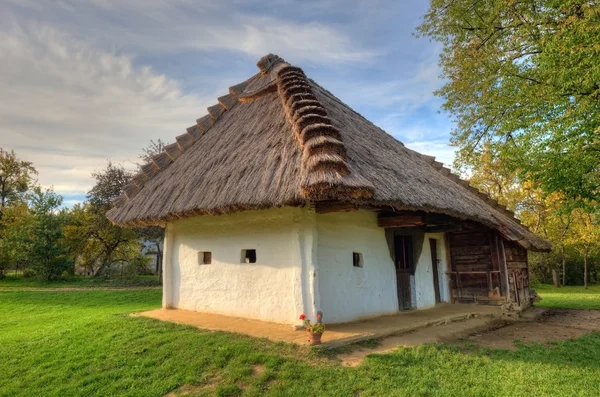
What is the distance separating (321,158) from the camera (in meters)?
5.71

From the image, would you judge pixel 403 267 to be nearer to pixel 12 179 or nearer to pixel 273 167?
pixel 273 167

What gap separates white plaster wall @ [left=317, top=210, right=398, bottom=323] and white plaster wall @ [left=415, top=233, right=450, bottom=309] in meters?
1.19

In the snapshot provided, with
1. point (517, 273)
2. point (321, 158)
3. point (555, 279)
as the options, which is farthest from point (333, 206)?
point (555, 279)

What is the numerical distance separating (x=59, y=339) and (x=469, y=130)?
12.6 metres

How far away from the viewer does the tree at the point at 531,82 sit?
741 centimetres

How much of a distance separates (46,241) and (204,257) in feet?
49.9

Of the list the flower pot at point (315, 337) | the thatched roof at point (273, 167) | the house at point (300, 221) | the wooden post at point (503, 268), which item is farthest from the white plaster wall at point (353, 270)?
the wooden post at point (503, 268)

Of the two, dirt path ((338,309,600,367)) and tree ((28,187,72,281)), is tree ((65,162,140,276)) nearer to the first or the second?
tree ((28,187,72,281))

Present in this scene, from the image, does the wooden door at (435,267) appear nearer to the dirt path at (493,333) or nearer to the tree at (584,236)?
the dirt path at (493,333)

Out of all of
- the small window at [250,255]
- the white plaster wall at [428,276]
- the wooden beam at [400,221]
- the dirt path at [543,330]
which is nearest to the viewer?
the dirt path at [543,330]

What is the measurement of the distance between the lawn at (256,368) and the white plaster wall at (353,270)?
1712 millimetres

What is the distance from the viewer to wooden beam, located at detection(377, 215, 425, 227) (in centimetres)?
811

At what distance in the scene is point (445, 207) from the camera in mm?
7637

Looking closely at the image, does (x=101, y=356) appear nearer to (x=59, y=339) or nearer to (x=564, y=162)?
(x=59, y=339)
